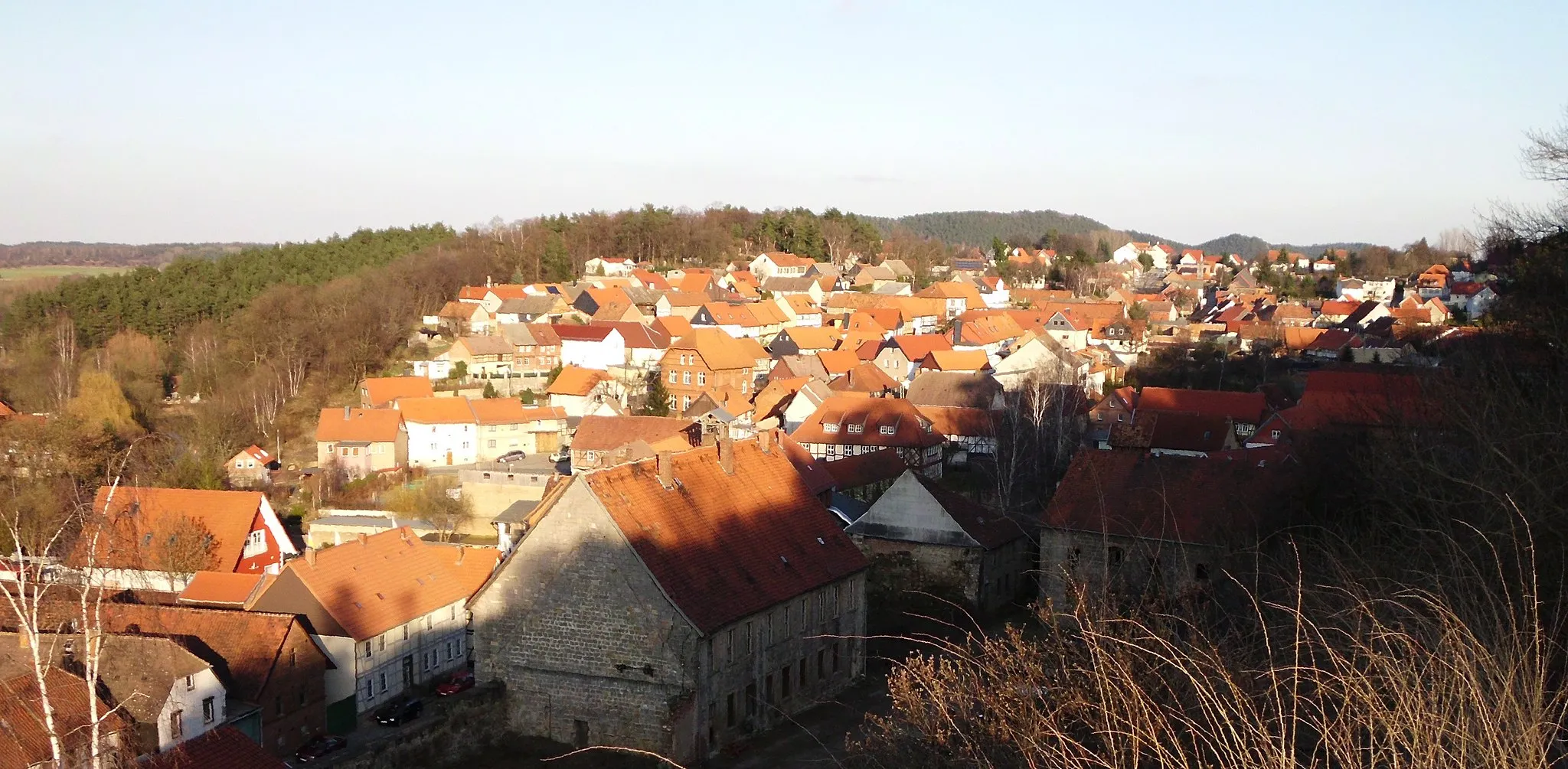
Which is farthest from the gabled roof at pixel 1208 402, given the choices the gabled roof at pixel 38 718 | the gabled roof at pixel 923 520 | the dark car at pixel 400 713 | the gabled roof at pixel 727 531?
the gabled roof at pixel 38 718

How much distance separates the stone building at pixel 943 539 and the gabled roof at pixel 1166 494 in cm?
161

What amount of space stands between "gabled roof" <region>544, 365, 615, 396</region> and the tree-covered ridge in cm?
2581

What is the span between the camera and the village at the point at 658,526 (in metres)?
18.8

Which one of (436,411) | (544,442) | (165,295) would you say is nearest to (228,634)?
(436,411)

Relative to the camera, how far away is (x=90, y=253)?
463 feet

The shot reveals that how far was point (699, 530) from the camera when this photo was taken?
20.2 meters

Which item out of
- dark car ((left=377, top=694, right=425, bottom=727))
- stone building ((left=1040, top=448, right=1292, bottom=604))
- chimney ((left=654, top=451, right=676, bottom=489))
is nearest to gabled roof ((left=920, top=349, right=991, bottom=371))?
stone building ((left=1040, top=448, right=1292, bottom=604))

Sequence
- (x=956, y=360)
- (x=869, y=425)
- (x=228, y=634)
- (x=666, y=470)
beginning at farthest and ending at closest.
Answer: (x=956, y=360), (x=869, y=425), (x=666, y=470), (x=228, y=634)

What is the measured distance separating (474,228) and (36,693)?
85.7 meters

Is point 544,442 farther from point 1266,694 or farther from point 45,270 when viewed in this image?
point 45,270

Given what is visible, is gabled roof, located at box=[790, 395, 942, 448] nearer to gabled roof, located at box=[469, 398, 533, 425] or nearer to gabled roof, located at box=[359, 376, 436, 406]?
gabled roof, located at box=[469, 398, 533, 425]

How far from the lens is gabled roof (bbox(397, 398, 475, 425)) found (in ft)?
159

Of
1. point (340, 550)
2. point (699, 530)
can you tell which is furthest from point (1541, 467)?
point (340, 550)

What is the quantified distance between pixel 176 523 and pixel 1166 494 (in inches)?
864
